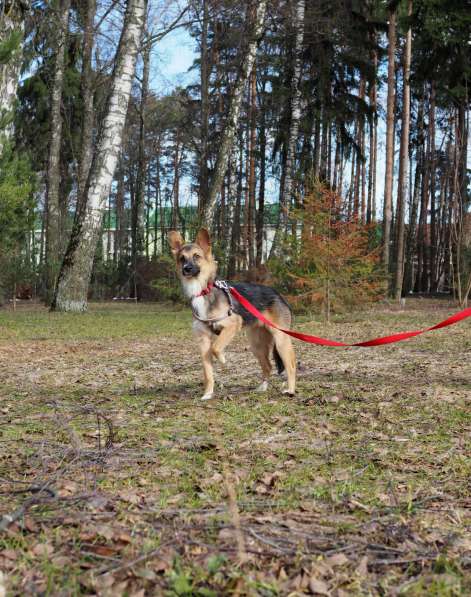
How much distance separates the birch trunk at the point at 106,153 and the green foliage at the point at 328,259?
551 cm

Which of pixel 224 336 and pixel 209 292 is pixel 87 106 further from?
pixel 224 336

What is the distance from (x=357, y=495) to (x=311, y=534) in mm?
759

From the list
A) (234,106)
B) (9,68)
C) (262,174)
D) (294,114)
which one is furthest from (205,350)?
(262,174)

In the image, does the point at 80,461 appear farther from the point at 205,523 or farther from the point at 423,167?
the point at 423,167

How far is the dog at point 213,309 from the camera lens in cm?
645

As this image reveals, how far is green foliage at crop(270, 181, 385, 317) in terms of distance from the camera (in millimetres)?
17141

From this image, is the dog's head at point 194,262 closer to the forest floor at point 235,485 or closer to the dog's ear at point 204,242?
the dog's ear at point 204,242

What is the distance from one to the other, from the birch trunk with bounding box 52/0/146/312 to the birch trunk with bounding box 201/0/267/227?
3.89 metres

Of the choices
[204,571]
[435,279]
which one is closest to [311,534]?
[204,571]

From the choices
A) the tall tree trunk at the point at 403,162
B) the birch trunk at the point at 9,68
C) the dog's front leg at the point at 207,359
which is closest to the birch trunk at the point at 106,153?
the birch trunk at the point at 9,68

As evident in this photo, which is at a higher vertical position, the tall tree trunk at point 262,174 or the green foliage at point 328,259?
the tall tree trunk at point 262,174

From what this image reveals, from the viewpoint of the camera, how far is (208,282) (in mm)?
6633

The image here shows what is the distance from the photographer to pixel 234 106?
20188mm

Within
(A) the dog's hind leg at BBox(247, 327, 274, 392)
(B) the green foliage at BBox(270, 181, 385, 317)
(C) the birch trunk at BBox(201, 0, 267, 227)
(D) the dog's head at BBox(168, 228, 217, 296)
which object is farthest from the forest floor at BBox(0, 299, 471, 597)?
(C) the birch trunk at BBox(201, 0, 267, 227)
